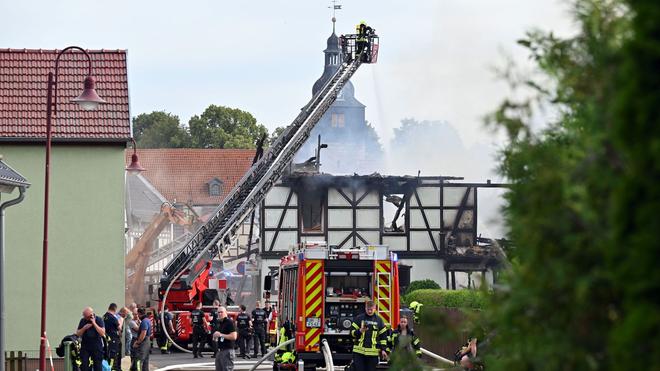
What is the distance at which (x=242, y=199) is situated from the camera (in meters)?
36.8

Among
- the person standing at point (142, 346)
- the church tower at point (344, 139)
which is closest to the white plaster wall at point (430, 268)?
the church tower at point (344, 139)

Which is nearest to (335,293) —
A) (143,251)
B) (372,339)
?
(372,339)

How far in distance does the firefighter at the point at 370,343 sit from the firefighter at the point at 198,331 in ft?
52.5

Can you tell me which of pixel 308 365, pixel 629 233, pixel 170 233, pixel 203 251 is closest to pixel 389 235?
pixel 170 233

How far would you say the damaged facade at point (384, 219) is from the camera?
2135 inches

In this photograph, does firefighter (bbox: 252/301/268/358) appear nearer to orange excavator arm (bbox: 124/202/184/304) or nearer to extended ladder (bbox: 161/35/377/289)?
extended ladder (bbox: 161/35/377/289)

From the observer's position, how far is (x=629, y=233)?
3.50 m

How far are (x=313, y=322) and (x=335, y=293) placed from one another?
0.89m

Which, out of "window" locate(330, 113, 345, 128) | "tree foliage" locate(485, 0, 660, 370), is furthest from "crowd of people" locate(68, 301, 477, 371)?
"window" locate(330, 113, 345, 128)

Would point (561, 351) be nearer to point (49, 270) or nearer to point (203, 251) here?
point (49, 270)

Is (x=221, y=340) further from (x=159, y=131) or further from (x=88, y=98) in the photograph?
(x=159, y=131)

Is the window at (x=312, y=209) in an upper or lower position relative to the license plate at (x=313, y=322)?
upper

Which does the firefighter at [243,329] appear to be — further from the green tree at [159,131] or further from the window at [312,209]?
the green tree at [159,131]

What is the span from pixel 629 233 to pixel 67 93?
2903 cm
